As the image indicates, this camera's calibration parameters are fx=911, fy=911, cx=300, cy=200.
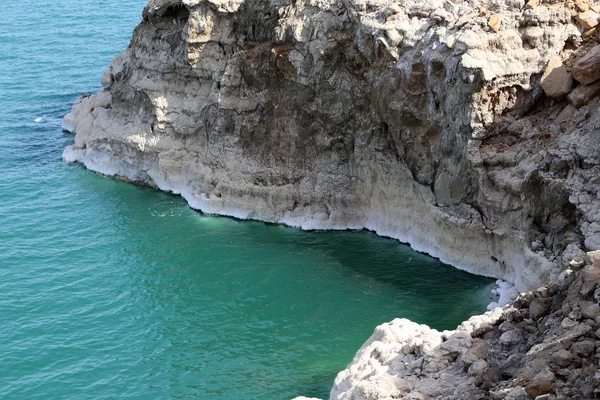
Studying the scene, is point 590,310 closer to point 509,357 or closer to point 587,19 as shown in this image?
point 509,357

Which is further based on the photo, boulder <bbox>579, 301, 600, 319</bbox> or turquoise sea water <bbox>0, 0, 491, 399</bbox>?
turquoise sea water <bbox>0, 0, 491, 399</bbox>

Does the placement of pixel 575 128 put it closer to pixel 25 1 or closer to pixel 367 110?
pixel 367 110

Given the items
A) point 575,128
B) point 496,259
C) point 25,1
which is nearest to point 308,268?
point 496,259

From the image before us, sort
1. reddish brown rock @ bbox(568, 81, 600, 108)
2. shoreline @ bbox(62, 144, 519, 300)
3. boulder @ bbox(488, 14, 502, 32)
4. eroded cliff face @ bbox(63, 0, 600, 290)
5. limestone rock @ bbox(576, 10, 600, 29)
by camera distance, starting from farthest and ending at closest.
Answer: limestone rock @ bbox(576, 10, 600, 29) < boulder @ bbox(488, 14, 502, 32) < shoreline @ bbox(62, 144, 519, 300) < eroded cliff face @ bbox(63, 0, 600, 290) < reddish brown rock @ bbox(568, 81, 600, 108)

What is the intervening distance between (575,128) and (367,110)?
11.3m

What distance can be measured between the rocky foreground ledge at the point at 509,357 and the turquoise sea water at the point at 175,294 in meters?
6.15

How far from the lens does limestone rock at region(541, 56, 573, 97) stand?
1529 inches

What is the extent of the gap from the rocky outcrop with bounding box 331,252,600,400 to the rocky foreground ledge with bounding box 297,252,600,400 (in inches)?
0.9

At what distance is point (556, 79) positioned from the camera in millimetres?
38906

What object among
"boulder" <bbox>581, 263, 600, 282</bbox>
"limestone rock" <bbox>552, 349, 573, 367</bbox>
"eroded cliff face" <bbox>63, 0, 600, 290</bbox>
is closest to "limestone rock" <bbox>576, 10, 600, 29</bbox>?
"eroded cliff face" <bbox>63, 0, 600, 290</bbox>

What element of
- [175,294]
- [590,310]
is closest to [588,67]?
[590,310]

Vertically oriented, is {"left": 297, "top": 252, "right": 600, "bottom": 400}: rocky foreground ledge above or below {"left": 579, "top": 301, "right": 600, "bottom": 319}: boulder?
below

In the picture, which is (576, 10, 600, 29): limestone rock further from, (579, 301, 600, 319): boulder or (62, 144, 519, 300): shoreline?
(579, 301, 600, 319): boulder

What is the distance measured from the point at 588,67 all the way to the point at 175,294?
20578 mm
